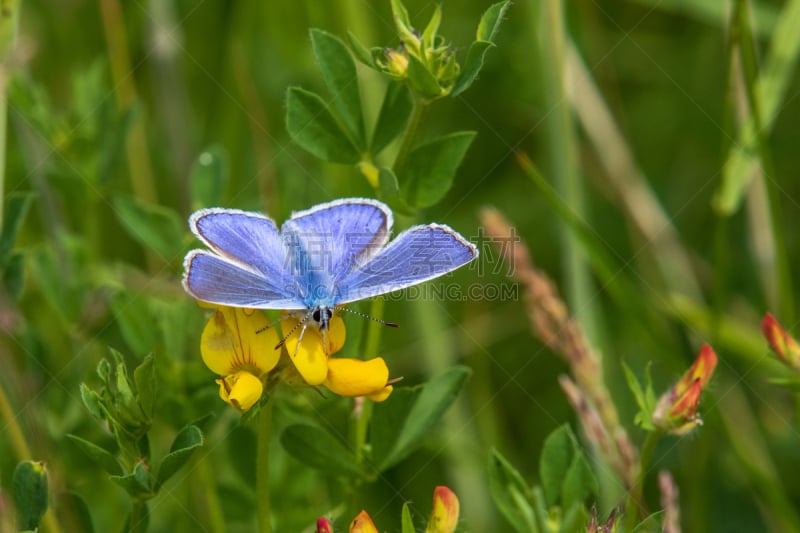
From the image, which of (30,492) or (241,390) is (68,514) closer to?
(30,492)

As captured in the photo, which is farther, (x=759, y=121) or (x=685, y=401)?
(x=759, y=121)

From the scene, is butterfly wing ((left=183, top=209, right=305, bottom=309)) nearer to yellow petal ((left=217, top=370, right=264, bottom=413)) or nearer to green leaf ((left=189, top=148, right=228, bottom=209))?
yellow petal ((left=217, top=370, right=264, bottom=413))

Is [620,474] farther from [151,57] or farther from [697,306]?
[151,57]

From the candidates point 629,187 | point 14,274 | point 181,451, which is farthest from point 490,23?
point 629,187

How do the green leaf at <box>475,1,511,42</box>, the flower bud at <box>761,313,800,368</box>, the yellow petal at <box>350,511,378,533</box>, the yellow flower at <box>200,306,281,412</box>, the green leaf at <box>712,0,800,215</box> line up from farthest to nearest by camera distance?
the green leaf at <box>712,0,800,215</box> → the flower bud at <box>761,313,800,368</box> → the green leaf at <box>475,1,511,42</box> → the yellow flower at <box>200,306,281,412</box> → the yellow petal at <box>350,511,378,533</box>

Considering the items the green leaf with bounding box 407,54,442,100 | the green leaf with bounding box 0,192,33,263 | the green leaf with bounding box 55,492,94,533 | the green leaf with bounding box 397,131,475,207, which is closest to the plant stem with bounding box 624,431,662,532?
the green leaf with bounding box 397,131,475,207

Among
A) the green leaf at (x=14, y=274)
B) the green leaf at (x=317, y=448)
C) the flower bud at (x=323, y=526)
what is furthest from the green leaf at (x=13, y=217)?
the flower bud at (x=323, y=526)

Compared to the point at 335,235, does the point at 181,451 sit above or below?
below
